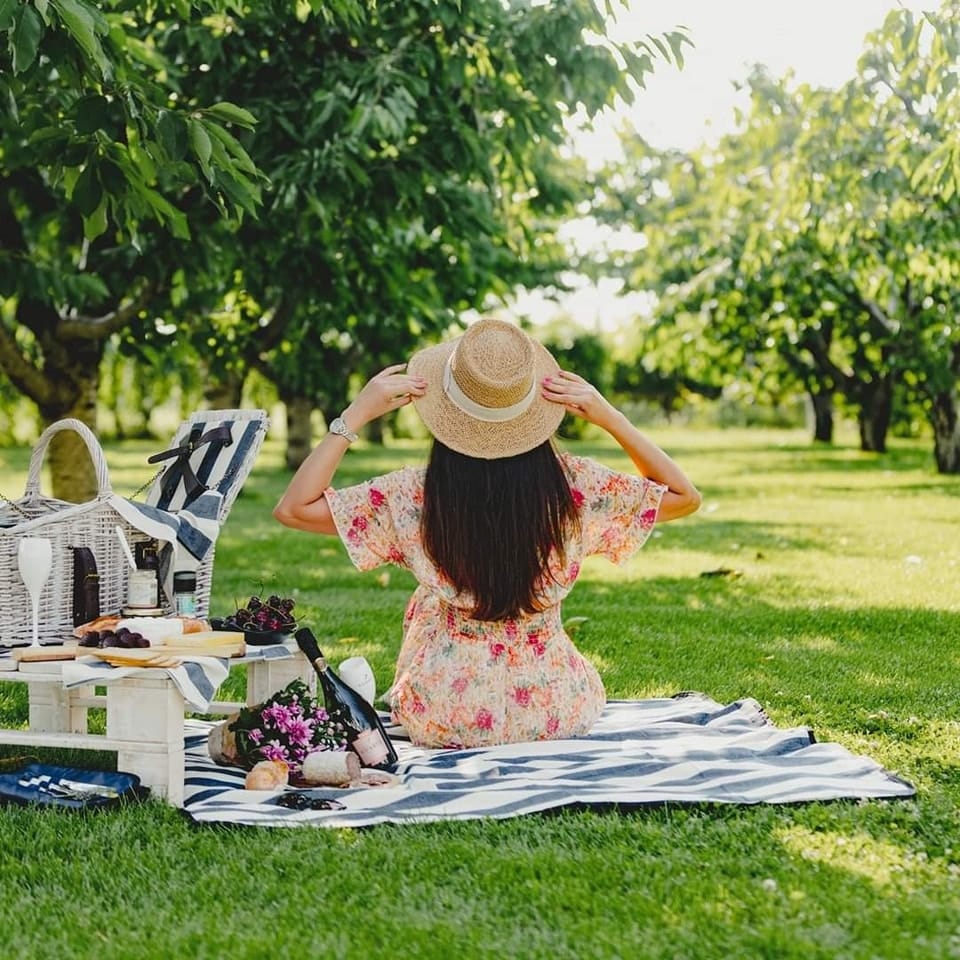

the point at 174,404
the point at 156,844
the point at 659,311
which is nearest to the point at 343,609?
the point at 156,844

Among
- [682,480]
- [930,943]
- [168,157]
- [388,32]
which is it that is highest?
[388,32]

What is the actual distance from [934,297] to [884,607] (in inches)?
506

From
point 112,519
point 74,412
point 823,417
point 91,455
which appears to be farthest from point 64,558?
point 823,417

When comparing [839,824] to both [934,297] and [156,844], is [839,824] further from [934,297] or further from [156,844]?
[934,297]

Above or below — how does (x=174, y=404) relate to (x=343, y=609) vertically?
above

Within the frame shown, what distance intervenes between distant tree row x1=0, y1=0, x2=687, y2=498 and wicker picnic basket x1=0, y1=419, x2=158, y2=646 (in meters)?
1.15

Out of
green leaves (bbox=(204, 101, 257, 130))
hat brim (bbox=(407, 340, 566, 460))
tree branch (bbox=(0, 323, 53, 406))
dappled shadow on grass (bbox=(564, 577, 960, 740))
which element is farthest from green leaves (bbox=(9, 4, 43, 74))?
tree branch (bbox=(0, 323, 53, 406))

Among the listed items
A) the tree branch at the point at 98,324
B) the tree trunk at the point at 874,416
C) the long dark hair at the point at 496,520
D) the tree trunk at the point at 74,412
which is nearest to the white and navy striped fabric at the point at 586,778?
the long dark hair at the point at 496,520

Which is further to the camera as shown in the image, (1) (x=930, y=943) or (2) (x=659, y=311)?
(2) (x=659, y=311)

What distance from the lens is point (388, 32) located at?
7.89m

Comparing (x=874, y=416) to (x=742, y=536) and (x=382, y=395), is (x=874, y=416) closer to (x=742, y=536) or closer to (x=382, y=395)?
(x=742, y=536)

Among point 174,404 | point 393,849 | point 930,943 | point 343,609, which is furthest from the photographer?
point 174,404

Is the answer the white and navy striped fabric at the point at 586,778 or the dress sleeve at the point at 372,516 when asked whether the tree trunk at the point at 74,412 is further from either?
the dress sleeve at the point at 372,516

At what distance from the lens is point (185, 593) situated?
16.2ft
